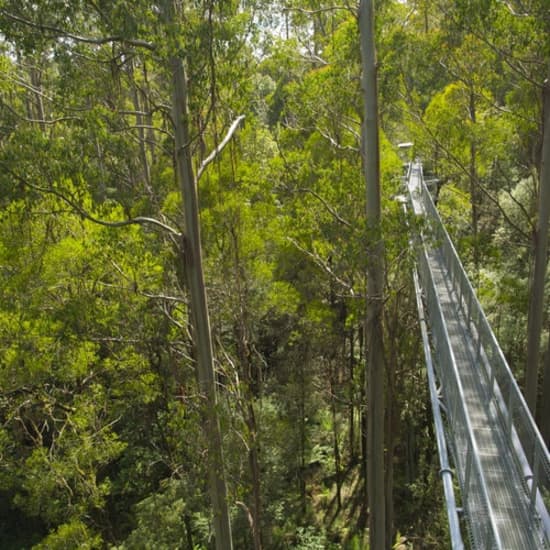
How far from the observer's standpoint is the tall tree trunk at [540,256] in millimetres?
8705

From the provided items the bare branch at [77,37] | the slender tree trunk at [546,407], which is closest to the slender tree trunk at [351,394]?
the slender tree trunk at [546,407]

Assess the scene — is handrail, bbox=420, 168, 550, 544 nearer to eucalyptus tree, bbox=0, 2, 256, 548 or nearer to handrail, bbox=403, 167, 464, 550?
handrail, bbox=403, 167, 464, 550

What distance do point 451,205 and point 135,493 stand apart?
13909 mm

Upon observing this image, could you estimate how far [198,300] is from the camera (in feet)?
22.5

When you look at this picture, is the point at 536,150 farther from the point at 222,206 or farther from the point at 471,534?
the point at 471,534

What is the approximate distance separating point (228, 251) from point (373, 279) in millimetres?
4122

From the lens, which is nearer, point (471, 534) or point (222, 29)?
point (471, 534)

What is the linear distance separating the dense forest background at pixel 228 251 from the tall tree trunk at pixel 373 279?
265 millimetres

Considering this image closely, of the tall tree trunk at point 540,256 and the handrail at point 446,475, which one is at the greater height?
the tall tree trunk at point 540,256

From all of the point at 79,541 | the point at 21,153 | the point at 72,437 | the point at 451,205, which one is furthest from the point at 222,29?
the point at 451,205

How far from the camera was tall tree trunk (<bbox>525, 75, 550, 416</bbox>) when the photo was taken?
28.6 ft


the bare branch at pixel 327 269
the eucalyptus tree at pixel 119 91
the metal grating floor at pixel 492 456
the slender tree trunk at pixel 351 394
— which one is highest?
the eucalyptus tree at pixel 119 91

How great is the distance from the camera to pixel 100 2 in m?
5.63

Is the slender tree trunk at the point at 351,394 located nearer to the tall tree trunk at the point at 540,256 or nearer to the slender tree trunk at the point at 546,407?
the slender tree trunk at the point at 546,407
